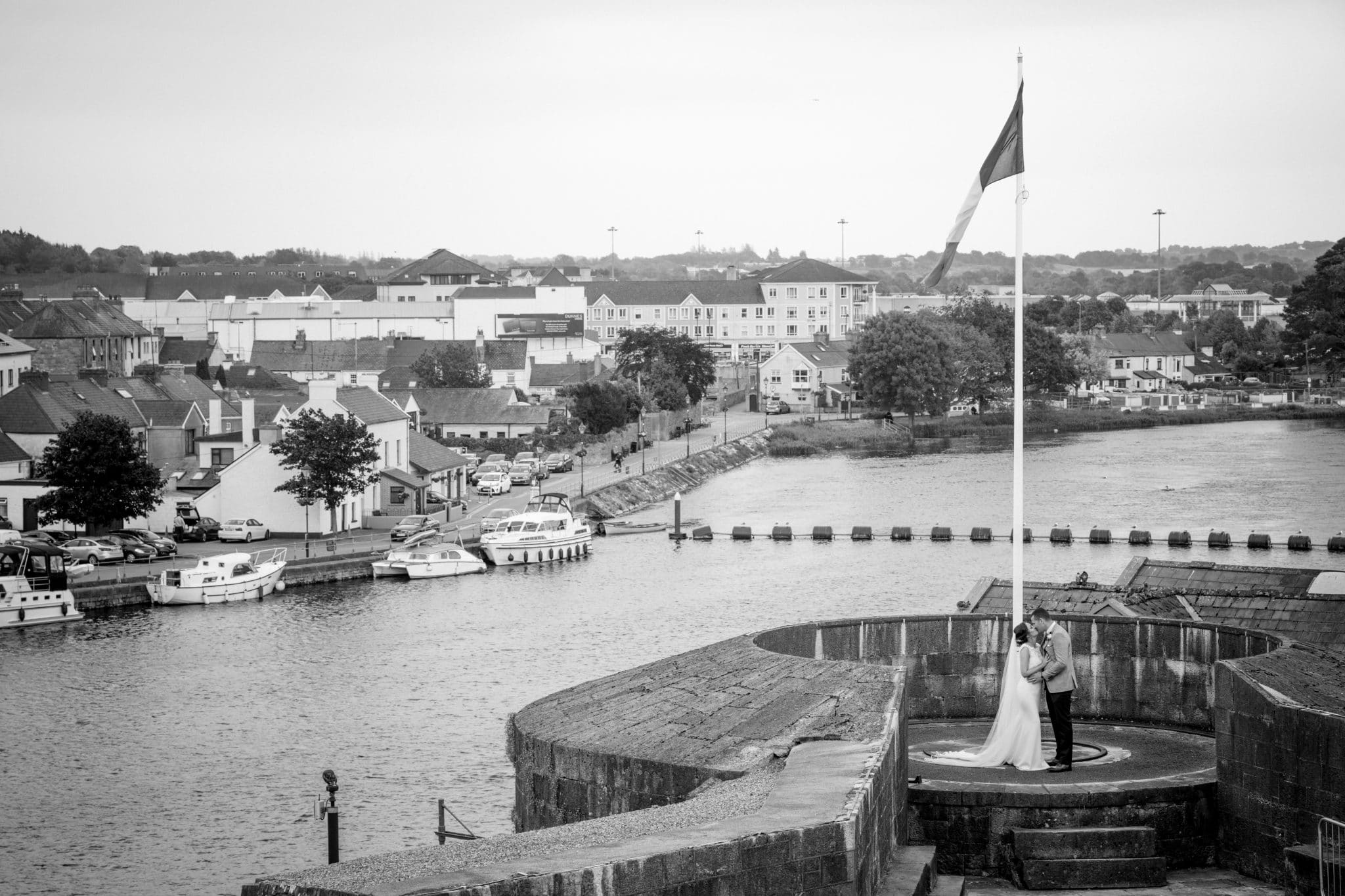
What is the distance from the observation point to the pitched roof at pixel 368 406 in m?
64.2

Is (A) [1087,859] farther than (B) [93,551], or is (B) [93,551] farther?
(B) [93,551]

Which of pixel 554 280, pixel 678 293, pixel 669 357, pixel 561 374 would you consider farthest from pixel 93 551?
pixel 678 293

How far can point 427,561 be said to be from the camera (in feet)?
180

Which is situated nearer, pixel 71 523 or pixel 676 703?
pixel 676 703

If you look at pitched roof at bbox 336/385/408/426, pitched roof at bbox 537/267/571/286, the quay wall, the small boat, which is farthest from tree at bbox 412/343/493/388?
pitched roof at bbox 537/267/571/286

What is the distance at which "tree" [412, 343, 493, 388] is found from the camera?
105 metres

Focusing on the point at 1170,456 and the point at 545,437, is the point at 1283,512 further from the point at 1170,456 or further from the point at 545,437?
the point at 545,437

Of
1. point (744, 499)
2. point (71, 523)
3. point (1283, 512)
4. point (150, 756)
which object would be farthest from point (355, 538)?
point (1283, 512)

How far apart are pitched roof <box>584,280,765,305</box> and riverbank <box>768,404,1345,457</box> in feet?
166

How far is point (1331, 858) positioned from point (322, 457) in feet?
155

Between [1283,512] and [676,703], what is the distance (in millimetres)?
55906

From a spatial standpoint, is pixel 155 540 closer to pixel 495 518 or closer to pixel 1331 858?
pixel 495 518

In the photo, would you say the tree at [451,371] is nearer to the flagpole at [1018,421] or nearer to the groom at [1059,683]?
the flagpole at [1018,421]

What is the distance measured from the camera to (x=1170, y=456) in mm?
94125
